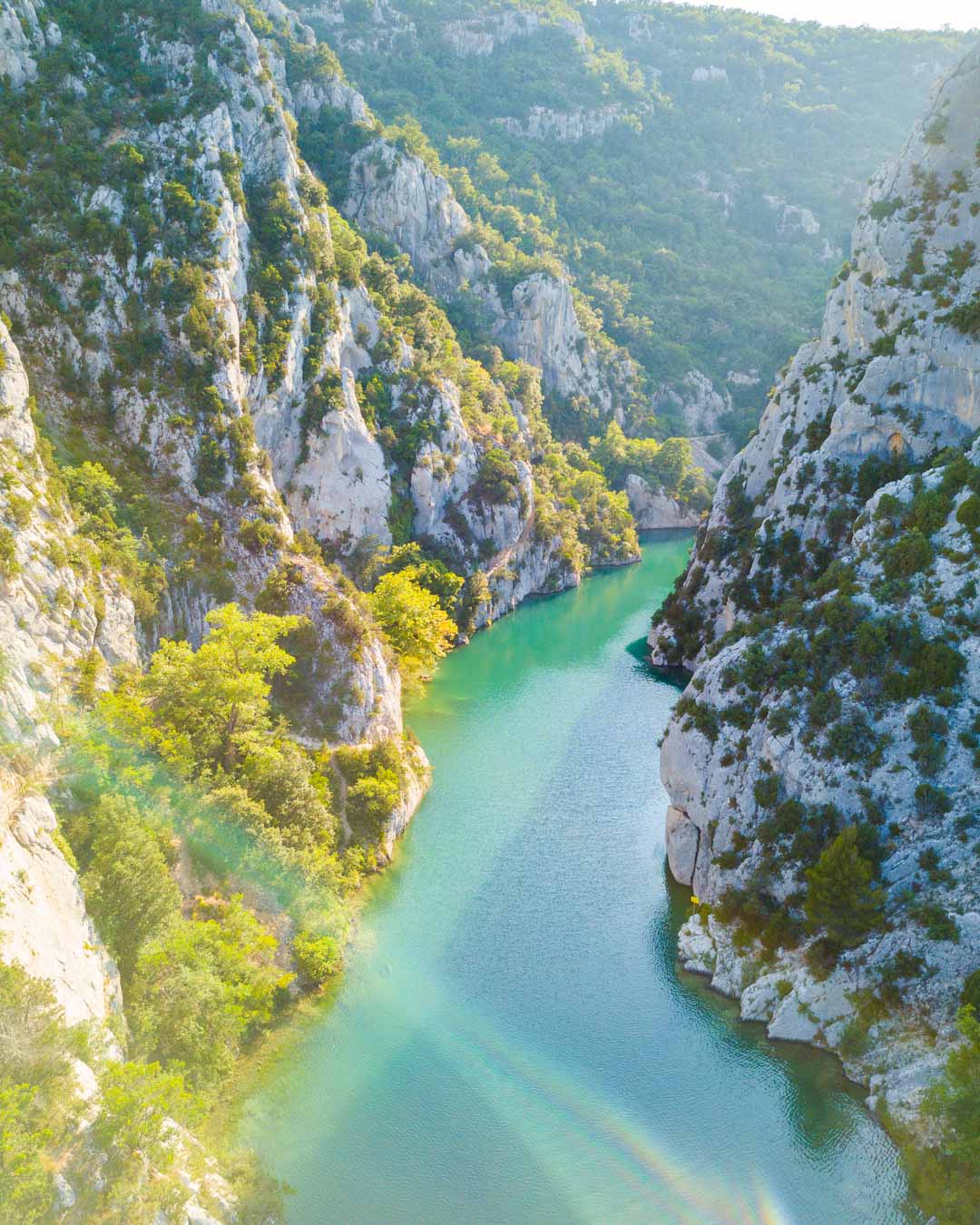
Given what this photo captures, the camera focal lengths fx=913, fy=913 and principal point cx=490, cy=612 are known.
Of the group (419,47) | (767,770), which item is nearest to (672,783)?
(767,770)

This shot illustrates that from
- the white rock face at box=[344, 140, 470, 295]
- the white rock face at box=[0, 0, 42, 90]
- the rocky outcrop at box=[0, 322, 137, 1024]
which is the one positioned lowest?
the rocky outcrop at box=[0, 322, 137, 1024]

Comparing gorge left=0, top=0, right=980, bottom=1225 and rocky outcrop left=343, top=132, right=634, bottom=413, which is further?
rocky outcrop left=343, top=132, right=634, bottom=413

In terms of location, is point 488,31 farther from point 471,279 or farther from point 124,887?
point 124,887

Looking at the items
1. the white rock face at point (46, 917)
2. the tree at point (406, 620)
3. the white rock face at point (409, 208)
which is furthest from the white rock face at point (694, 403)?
the white rock face at point (46, 917)

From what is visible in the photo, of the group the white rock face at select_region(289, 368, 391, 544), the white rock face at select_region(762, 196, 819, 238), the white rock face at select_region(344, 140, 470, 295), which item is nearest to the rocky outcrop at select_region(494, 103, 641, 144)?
the white rock face at select_region(762, 196, 819, 238)

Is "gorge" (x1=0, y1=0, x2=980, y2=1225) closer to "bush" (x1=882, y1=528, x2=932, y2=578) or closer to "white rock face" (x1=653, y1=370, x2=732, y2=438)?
"bush" (x1=882, y1=528, x2=932, y2=578)
